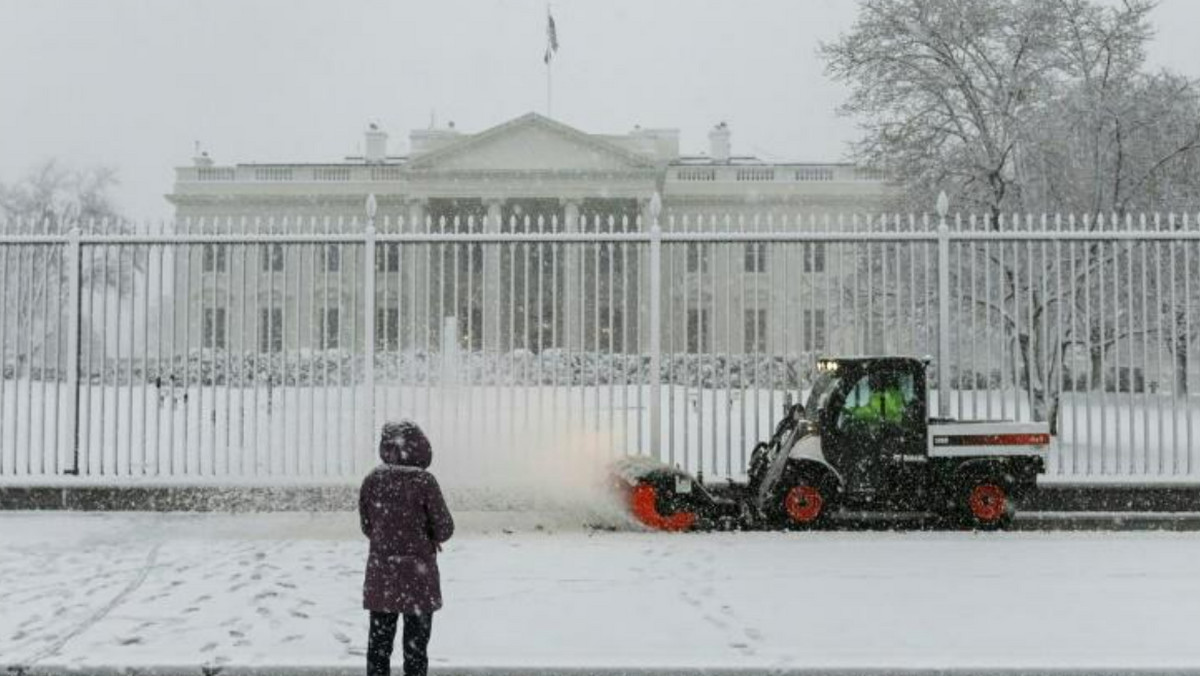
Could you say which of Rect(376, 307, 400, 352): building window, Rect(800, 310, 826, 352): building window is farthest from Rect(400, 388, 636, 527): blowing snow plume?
Rect(800, 310, 826, 352): building window

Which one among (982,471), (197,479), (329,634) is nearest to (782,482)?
(982,471)

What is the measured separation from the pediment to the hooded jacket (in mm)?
43440

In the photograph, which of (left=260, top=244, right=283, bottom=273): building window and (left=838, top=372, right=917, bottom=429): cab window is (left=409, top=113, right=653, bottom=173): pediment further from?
(left=838, top=372, right=917, bottom=429): cab window

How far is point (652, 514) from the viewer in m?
9.29

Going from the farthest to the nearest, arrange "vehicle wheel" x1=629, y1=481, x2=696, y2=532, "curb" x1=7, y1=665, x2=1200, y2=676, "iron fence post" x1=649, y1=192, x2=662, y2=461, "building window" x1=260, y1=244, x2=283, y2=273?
"building window" x1=260, y1=244, x2=283, y2=273 → "iron fence post" x1=649, y1=192, x2=662, y2=461 → "vehicle wheel" x1=629, y1=481, x2=696, y2=532 → "curb" x1=7, y1=665, x2=1200, y2=676

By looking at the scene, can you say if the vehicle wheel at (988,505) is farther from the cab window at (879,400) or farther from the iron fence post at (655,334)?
the iron fence post at (655,334)

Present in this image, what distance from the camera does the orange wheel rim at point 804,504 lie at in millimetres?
9438

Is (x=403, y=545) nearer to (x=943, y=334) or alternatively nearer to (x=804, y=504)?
(x=804, y=504)

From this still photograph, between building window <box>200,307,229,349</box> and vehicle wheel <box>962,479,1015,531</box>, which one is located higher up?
building window <box>200,307,229,349</box>

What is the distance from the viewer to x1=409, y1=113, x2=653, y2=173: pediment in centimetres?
4803

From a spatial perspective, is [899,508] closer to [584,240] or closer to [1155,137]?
[584,240]

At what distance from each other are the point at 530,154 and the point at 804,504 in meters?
40.3

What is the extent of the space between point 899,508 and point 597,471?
8.81ft

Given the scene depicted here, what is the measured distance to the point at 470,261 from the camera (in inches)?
402
